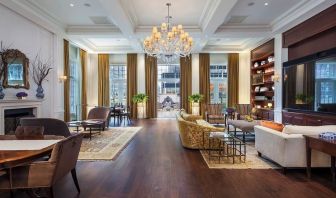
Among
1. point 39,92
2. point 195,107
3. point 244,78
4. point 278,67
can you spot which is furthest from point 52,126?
point 244,78

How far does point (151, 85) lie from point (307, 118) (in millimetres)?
8456

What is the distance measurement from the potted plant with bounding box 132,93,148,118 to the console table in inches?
385

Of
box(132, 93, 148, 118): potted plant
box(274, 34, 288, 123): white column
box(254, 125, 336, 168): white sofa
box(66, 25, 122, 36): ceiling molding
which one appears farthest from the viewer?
→ box(132, 93, 148, 118): potted plant

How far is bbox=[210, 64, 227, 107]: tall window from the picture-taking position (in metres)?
13.8

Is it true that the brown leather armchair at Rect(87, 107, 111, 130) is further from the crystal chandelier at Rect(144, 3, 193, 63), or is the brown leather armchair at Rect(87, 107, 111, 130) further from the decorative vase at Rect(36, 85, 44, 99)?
the crystal chandelier at Rect(144, 3, 193, 63)

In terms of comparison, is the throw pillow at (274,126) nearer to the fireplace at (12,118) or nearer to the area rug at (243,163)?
the area rug at (243,163)

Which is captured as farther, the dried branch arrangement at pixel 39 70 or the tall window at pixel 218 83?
the tall window at pixel 218 83

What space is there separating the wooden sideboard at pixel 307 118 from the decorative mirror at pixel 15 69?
8372 millimetres

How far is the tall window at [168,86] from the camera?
1407 cm

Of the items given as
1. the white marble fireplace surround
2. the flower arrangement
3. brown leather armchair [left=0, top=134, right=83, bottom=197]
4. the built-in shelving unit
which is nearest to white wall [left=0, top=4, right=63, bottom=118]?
the flower arrangement

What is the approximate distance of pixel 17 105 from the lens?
6387 millimetres

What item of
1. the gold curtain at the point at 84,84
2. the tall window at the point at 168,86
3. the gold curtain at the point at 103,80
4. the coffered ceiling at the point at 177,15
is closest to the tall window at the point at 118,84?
the gold curtain at the point at 103,80

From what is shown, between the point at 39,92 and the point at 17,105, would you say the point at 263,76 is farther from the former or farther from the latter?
the point at 17,105

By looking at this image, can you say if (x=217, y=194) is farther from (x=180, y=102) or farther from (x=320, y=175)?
(x=180, y=102)
